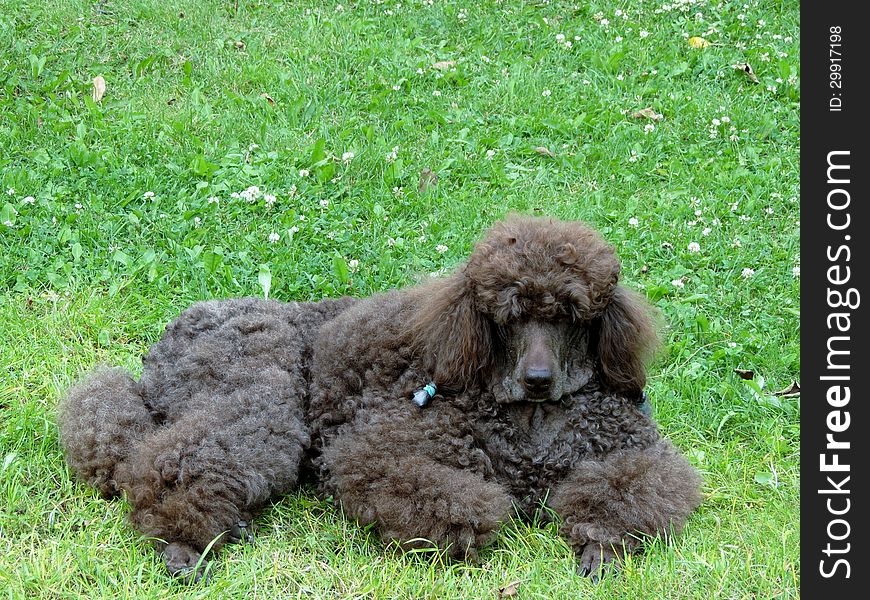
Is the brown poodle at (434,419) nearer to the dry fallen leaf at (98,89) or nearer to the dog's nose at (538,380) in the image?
the dog's nose at (538,380)

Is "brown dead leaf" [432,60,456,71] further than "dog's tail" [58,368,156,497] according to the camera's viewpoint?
Yes

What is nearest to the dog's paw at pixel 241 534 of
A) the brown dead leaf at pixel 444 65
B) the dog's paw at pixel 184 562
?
the dog's paw at pixel 184 562

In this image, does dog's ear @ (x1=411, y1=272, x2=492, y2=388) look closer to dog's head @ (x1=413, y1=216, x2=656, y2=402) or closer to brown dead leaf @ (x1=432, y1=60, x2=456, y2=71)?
dog's head @ (x1=413, y1=216, x2=656, y2=402)

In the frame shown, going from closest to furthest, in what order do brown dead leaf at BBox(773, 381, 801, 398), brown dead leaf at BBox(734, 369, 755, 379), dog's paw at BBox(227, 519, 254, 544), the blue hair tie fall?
dog's paw at BBox(227, 519, 254, 544) < the blue hair tie < brown dead leaf at BBox(773, 381, 801, 398) < brown dead leaf at BBox(734, 369, 755, 379)

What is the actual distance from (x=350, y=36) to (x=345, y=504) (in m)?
5.46

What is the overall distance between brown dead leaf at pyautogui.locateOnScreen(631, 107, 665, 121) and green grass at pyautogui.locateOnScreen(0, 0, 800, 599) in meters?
0.11

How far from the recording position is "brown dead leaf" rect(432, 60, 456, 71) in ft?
27.7

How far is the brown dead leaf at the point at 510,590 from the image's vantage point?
12.6 ft

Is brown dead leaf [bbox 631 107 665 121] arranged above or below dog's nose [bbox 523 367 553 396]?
above

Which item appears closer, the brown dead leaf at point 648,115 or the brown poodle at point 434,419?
the brown poodle at point 434,419

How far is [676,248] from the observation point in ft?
20.9

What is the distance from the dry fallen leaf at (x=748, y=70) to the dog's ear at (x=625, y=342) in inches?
184

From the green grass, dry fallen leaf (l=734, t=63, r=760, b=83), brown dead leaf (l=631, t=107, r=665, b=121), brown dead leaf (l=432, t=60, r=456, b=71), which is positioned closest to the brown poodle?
the green grass
